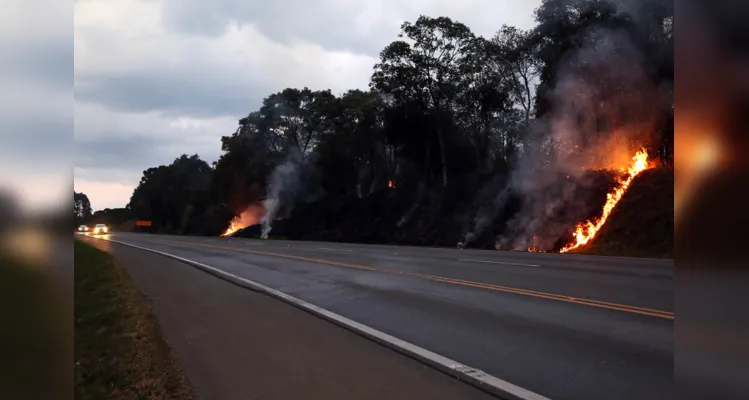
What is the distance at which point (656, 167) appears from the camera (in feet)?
90.8

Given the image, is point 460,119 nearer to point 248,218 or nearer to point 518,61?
point 518,61

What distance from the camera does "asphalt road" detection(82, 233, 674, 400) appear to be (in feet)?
19.8

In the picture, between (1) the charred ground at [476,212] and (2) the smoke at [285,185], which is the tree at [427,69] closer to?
(1) the charred ground at [476,212]

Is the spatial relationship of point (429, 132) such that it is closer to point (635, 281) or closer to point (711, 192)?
point (635, 281)

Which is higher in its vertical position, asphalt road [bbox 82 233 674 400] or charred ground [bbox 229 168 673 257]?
charred ground [bbox 229 168 673 257]

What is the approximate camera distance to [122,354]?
24.2 feet

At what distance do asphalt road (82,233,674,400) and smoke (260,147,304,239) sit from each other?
46.3 metres

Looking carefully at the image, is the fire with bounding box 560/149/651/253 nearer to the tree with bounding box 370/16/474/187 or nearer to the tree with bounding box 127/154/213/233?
the tree with bounding box 370/16/474/187

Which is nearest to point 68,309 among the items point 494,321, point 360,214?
point 494,321

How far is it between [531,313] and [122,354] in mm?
5820

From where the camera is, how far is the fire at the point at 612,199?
2809 centimetres

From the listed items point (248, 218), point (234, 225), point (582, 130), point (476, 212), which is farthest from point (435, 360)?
point (234, 225)

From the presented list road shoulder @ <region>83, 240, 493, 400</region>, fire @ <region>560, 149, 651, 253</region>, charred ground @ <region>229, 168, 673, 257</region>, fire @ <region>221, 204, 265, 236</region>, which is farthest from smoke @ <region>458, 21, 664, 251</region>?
fire @ <region>221, 204, 265, 236</region>

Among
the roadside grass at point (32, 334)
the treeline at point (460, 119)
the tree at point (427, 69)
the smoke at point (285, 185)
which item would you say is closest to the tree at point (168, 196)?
the treeline at point (460, 119)
